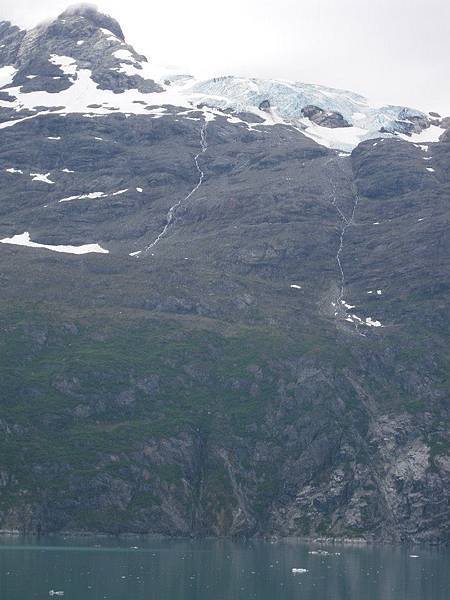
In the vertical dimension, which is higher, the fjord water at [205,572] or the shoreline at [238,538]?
the fjord water at [205,572]

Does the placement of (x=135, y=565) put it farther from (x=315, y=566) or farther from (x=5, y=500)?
(x=5, y=500)

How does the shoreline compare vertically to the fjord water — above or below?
below

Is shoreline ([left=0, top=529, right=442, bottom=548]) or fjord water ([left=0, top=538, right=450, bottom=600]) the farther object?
shoreline ([left=0, top=529, right=442, bottom=548])

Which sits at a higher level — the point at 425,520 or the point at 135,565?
the point at 135,565

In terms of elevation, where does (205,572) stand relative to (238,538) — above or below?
above

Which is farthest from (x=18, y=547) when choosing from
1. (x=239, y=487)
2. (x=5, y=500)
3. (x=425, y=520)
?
(x=425, y=520)

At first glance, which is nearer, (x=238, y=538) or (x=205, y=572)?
(x=205, y=572)

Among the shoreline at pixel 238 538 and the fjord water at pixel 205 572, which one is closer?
the fjord water at pixel 205 572

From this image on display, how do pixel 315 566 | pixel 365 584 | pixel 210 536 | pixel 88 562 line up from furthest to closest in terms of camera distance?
1. pixel 210 536
2. pixel 315 566
3. pixel 88 562
4. pixel 365 584
